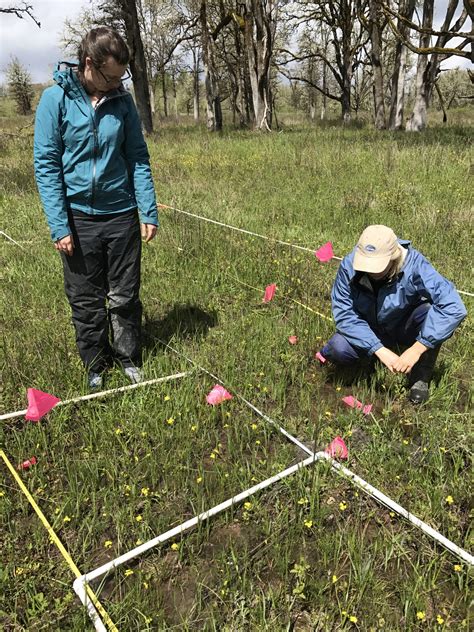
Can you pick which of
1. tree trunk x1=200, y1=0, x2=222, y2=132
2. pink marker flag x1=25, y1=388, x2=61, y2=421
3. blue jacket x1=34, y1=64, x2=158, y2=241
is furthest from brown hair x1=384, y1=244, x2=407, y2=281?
tree trunk x1=200, y1=0, x2=222, y2=132

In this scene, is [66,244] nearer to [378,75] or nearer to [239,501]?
[239,501]

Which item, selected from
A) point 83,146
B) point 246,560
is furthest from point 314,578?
point 83,146

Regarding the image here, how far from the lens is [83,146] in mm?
2693

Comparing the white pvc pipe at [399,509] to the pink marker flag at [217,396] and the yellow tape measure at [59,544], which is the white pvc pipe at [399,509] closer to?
the pink marker flag at [217,396]

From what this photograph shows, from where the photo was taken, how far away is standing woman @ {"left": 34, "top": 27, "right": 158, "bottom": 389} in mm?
2562

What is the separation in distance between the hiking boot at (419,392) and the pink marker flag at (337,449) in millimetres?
643

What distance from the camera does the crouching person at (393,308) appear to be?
2603mm

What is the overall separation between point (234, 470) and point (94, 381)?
1.27 metres

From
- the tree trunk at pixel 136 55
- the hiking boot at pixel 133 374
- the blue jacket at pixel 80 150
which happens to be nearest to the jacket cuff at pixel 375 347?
the hiking boot at pixel 133 374

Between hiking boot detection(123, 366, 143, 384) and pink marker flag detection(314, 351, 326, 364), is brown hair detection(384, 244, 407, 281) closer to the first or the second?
pink marker flag detection(314, 351, 326, 364)

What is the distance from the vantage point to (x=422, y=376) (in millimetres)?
2896

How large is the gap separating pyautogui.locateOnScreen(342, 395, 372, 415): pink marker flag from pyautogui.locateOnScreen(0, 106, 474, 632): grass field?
0.21 ft

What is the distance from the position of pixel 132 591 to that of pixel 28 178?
9.57 meters

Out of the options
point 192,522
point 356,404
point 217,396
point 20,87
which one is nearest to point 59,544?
point 192,522
